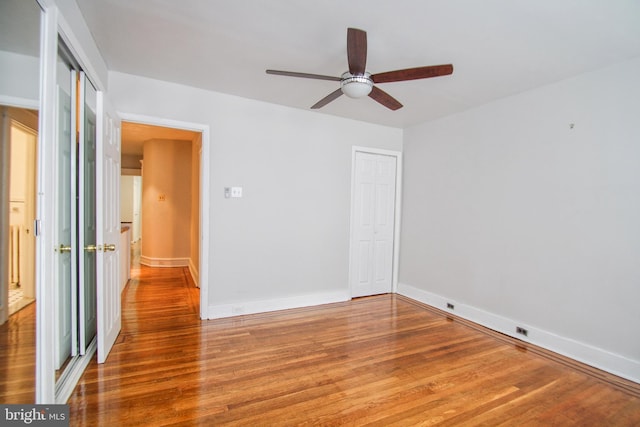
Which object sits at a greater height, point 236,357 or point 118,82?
point 118,82

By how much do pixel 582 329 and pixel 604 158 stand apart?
1.51 m

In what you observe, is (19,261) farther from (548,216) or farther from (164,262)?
(164,262)

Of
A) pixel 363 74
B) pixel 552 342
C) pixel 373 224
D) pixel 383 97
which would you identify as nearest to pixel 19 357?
pixel 363 74

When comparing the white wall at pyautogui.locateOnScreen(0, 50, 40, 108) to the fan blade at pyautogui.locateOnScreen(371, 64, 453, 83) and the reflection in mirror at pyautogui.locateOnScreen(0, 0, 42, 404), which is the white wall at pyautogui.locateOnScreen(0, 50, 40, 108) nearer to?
the reflection in mirror at pyautogui.locateOnScreen(0, 0, 42, 404)

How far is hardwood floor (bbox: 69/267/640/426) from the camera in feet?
6.35

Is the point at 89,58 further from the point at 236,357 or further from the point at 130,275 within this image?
the point at 130,275

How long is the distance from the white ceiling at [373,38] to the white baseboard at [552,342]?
7.93 ft

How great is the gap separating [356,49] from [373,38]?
0.43 meters

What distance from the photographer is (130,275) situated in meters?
5.33

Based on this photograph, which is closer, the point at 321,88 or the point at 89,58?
the point at 89,58

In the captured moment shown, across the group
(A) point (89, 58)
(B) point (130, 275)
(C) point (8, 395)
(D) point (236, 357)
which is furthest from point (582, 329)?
(B) point (130, 275)

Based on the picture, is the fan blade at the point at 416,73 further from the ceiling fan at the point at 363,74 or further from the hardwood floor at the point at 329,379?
the hardwood floor at the point at 329,379

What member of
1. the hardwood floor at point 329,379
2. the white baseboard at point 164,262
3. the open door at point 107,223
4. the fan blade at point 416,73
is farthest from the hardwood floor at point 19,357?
the white baseboard at point 164,262

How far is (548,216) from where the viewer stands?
118 inches
